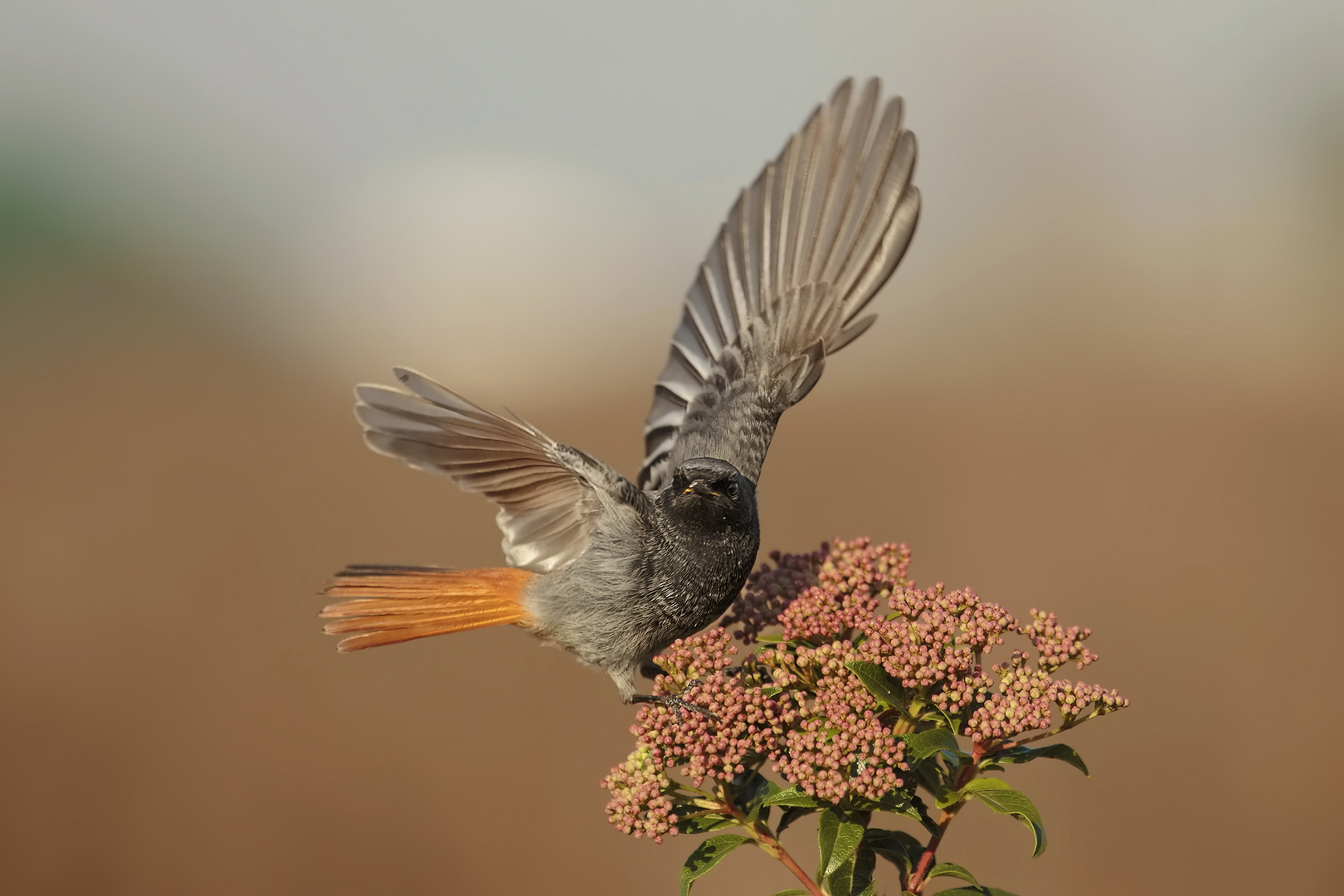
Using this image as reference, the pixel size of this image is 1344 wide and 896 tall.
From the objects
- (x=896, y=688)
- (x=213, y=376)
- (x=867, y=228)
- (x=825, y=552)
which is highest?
(x=213, y=376)

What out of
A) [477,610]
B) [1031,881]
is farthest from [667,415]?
[1031,881]

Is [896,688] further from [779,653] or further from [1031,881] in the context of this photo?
[1031,881]

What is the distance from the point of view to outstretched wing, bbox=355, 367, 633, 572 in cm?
321

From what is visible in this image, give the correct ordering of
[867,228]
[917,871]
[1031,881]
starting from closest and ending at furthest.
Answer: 1. [917,871]
2. [867,228]
3. [1031,881]

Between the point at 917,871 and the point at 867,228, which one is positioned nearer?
the point at 917,871

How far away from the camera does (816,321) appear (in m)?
4.27

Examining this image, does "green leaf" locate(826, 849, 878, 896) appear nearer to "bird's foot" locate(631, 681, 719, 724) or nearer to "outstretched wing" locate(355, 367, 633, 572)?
"bird's foot" locate(631, 681, 719, 724)

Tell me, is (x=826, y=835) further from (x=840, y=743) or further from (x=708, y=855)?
(x=708, y=855)

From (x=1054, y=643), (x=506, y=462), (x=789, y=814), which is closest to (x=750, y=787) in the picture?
(x=789, y=814)

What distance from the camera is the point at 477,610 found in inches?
141

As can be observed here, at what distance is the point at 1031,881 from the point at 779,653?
1054 centimetres

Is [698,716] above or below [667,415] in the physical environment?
below

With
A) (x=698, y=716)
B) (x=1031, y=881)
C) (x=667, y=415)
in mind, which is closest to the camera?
(x=698, y=716)

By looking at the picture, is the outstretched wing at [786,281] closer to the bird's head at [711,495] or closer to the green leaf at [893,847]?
the bird's head at [711,495]
